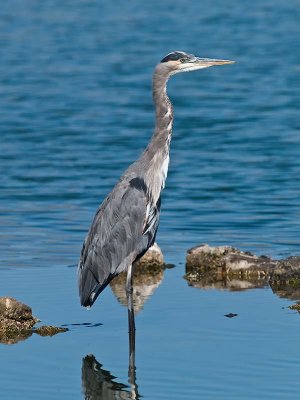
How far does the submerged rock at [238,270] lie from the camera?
11.2 meters

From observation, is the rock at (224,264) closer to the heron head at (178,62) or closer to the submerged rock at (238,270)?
the submerged rock at (238,270)

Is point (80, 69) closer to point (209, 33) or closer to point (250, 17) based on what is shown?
point (209, 33)

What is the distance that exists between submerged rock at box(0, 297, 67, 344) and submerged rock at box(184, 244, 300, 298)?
2078 mm

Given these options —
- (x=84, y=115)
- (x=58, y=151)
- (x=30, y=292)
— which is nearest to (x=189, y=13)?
(x=84, y=115)

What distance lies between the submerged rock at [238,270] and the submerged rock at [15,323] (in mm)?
2078

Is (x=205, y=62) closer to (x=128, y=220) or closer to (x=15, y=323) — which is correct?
(x=128, y=220)

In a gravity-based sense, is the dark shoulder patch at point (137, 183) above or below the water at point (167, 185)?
above

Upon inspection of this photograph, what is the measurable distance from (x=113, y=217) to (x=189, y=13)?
30902 mm

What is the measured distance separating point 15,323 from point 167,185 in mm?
7928

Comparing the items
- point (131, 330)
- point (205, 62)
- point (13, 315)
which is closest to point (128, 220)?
point (131, 330)

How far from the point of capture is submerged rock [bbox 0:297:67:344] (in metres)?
9.72

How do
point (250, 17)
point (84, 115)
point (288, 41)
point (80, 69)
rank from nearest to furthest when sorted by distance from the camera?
1. point (84, 115)
2. point (80, 69)
3. point (288, 41)
4. point (250, 17)

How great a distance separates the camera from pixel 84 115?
79.5 feet

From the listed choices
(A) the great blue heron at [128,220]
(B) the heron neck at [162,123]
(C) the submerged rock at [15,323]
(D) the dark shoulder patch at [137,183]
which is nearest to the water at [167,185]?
(C) the submerged rock at [15,323]
